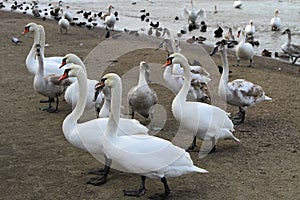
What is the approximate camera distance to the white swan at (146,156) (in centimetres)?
565

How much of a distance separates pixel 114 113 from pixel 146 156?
0.74 metres

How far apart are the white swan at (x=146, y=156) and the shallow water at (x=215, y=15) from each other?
1225cm

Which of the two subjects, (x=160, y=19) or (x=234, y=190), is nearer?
(x=234, y=190)

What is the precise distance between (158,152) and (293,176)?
2.00m

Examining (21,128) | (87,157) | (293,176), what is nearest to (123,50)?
(21,128)

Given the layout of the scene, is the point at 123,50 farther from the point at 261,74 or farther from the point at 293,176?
the point at 293,176

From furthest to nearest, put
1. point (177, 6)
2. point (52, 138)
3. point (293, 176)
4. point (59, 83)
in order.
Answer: point (177, 6), point (59, 83), point (52, 138), point (293, 176)

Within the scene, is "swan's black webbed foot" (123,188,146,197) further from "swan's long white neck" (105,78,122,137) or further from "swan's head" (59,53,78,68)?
"swan's head" (59,53,78,68)

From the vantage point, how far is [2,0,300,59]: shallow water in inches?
813

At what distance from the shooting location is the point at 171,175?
576cm

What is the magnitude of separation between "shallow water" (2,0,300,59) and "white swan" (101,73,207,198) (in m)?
12.3

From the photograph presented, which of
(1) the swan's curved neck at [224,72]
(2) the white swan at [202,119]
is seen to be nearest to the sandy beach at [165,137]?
(2) the white swan at [202,119]

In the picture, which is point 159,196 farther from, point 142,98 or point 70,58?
point 70,58

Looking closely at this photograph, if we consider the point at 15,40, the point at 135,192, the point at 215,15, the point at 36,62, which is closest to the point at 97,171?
the point at 135,192
